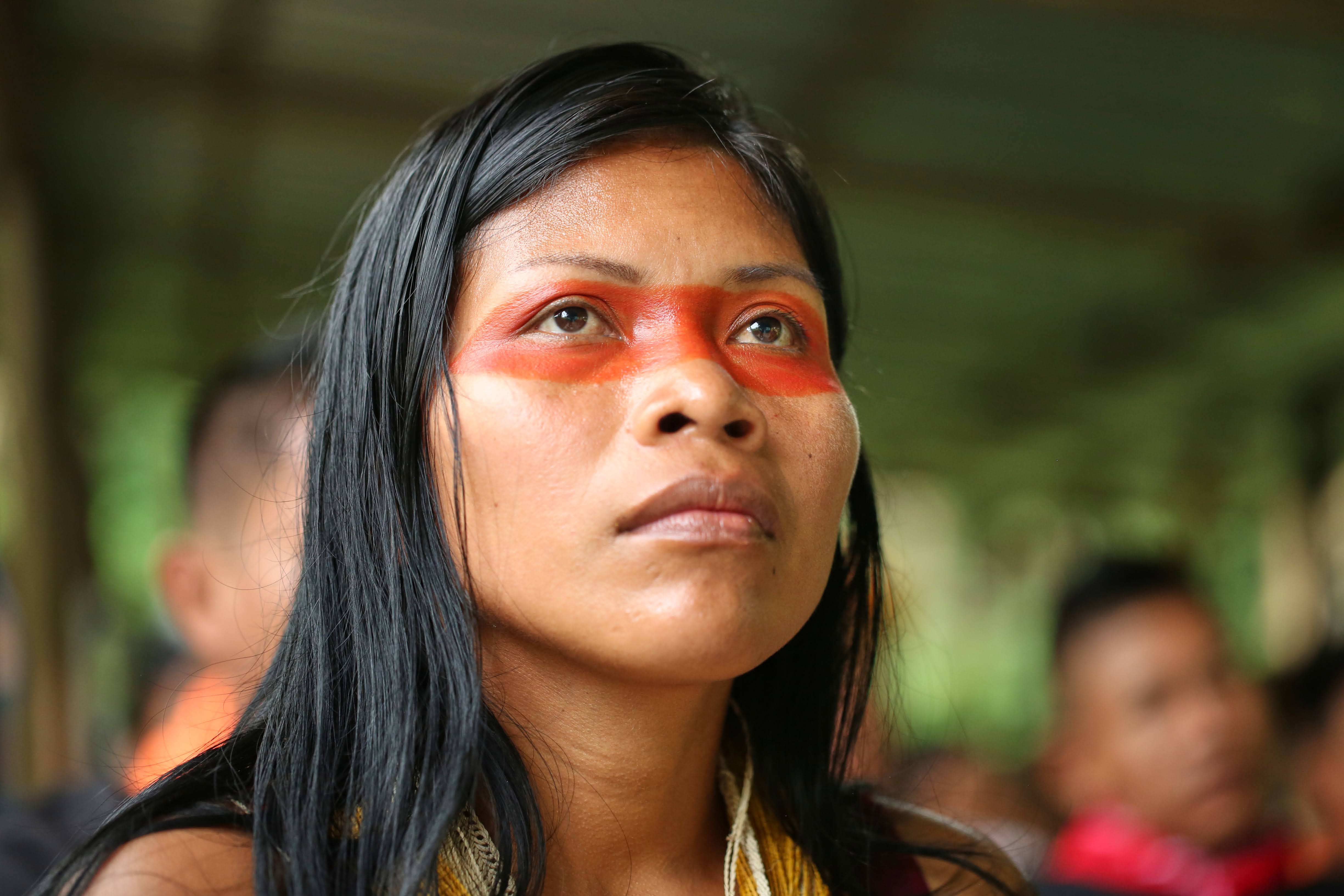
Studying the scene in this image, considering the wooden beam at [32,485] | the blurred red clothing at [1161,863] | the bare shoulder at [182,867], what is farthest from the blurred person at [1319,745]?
the wooden beam at [32,485]

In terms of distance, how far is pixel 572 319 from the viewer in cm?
133

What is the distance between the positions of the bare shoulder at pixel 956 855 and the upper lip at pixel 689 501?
689mm

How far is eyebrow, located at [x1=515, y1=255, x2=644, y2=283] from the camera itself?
1322mm

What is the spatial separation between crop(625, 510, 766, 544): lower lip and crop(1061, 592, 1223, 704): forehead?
245 centimetres

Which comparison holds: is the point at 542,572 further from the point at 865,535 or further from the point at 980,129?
the point at 980,129

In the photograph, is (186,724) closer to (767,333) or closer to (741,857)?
(741,857)

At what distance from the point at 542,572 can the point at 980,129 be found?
4632 millimetres

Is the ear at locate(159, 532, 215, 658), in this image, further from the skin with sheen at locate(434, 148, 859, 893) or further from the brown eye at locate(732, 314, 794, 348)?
the brown eye at locate(732, 314, 794, 348)

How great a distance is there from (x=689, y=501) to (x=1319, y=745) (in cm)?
323

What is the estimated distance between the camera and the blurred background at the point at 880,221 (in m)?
4.50

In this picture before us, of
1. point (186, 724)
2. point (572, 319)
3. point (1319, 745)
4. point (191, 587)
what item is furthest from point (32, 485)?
point (1319, 745)

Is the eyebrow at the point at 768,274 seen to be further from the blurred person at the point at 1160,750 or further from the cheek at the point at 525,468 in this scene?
the blurred person at the point at 1160,750

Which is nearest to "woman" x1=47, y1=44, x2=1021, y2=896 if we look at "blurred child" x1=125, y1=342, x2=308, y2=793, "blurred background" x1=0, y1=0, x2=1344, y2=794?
"blurred background" x1=0, y1=0, x2=1344, y2=794

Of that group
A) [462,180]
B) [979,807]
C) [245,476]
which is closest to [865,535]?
[462,180]
